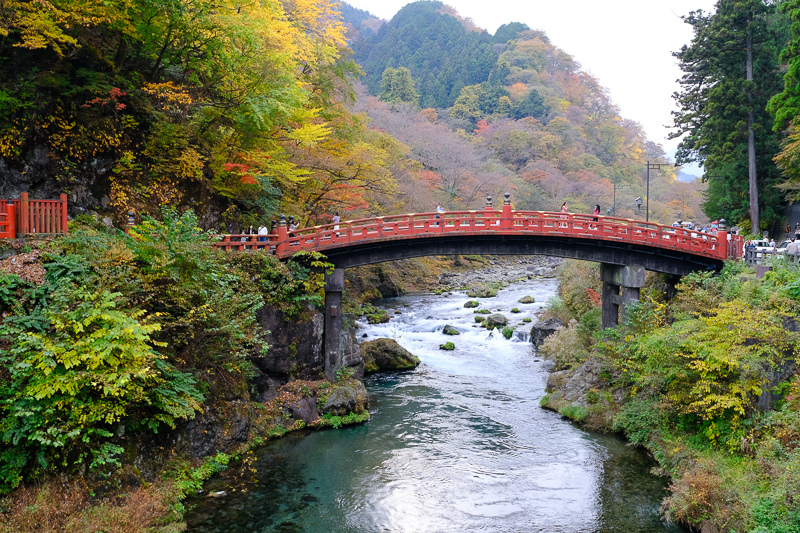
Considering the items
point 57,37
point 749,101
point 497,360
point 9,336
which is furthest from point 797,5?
point 9,336

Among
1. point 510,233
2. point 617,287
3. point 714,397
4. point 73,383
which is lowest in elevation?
point 714,397

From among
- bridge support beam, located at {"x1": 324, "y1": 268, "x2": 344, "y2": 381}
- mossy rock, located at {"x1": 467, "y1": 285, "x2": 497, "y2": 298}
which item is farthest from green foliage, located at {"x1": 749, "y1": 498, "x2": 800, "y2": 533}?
mossy rock, located at {"x1": 467, "y1": 285, "x2": 497, "y2": 298}

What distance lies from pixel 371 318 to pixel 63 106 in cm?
2007

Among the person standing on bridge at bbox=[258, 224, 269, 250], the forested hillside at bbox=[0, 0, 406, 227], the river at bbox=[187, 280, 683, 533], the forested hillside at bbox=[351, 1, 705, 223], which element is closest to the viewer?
the river at bbox=[187, 280, 683, 533]

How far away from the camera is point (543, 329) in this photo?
31.3 metres

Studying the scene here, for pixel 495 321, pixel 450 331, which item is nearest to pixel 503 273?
pixel 495 321

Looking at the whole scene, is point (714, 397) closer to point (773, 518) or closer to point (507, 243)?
point (773, 518)

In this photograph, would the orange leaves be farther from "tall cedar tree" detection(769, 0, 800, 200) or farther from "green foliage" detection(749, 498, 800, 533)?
"tall cedar tree" detection(769, 0, 800, 200)

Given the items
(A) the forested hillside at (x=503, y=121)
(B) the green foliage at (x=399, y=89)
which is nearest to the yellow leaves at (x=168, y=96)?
(A) the forested hillside at (x=503, y=121)

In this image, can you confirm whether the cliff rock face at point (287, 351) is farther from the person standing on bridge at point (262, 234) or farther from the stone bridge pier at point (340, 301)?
the person standing on bridge at point (262, 234)

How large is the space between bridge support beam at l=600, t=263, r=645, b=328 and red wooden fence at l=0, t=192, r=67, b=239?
1979 centimetres

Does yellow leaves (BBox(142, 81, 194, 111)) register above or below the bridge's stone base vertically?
above

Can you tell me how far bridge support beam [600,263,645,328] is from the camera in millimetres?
23469

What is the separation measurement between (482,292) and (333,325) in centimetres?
2437
